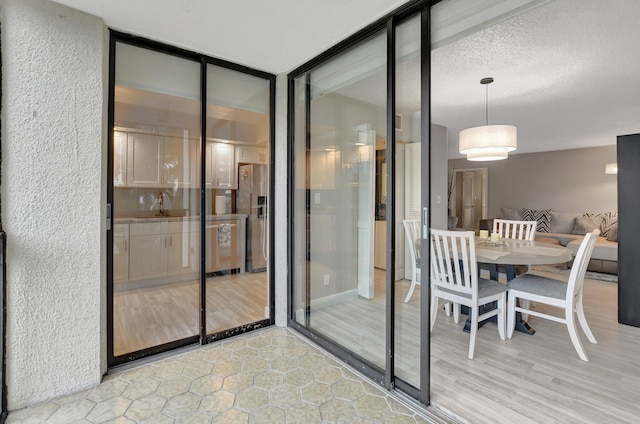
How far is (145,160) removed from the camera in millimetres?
2416

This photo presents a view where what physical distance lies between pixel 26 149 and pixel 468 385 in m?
3.09

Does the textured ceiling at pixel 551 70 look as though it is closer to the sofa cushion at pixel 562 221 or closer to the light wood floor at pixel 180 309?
the sofa cushion at pixel 562 221

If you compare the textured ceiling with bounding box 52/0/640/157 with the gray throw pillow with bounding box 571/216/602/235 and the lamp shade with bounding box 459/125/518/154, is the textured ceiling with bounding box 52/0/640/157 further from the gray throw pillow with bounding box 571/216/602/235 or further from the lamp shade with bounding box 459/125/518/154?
the gray throw pillow with bounding box 571/216/602/235

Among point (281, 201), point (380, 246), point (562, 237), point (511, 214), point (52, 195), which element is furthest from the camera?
point (511, 214)

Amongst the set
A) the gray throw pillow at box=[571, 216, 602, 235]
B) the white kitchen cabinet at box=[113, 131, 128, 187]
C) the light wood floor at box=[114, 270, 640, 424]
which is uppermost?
the white kitchen cabinet at box=[113, 131, 128, 187]

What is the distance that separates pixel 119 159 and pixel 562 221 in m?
8.25

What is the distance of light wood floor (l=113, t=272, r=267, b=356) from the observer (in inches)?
93.9

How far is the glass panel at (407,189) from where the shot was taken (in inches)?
75.0

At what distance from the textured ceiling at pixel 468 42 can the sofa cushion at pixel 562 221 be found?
11.4 ft

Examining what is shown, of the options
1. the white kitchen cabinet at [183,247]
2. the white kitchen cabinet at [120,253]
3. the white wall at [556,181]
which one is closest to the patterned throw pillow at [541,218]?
the white wall at [556,181]

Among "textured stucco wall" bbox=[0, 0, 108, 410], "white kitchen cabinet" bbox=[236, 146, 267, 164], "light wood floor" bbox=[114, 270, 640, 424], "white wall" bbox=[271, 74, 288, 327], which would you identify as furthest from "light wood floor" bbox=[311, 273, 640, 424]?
"textured stucco wall" bbox=[0, 0, 108, 410]

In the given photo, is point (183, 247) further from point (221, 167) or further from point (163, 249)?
point (221, 167)

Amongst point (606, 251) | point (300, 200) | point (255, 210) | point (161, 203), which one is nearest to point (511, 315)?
point (300, 200)

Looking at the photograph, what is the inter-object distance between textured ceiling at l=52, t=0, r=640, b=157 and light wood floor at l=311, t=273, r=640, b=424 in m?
1.61
